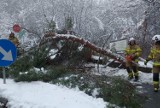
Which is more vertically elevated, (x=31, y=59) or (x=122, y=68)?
(x=31, y=59)

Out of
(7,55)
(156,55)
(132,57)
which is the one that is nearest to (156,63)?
(156,55)

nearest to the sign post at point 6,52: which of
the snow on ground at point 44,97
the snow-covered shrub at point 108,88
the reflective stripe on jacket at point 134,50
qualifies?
the snow on ground at point 44,97

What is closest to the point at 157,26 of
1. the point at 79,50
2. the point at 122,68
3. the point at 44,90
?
the point at 122,68

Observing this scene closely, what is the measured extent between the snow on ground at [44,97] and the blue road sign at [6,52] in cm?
75

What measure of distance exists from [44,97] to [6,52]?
6.31 feet

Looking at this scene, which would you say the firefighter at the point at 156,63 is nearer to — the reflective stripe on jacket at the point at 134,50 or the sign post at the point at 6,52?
the reflective stripe on jacket at the point at 134,50

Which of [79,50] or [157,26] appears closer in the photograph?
[79,50]

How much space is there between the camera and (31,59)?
11.6 meters

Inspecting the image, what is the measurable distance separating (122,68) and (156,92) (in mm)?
4202

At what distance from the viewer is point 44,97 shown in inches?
333

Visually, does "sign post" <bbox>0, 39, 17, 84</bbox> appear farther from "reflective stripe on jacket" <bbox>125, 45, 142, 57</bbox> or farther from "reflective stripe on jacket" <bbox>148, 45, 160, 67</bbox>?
"reflective stripe on jacket" <bbox>125, 45, 142, 57</bbox>

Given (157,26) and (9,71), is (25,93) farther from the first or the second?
Answer: (157,26)

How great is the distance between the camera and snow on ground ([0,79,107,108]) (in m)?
7.85

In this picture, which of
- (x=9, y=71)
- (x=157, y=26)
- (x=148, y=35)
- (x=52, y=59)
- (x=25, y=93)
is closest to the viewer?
(x=25, y=93)
